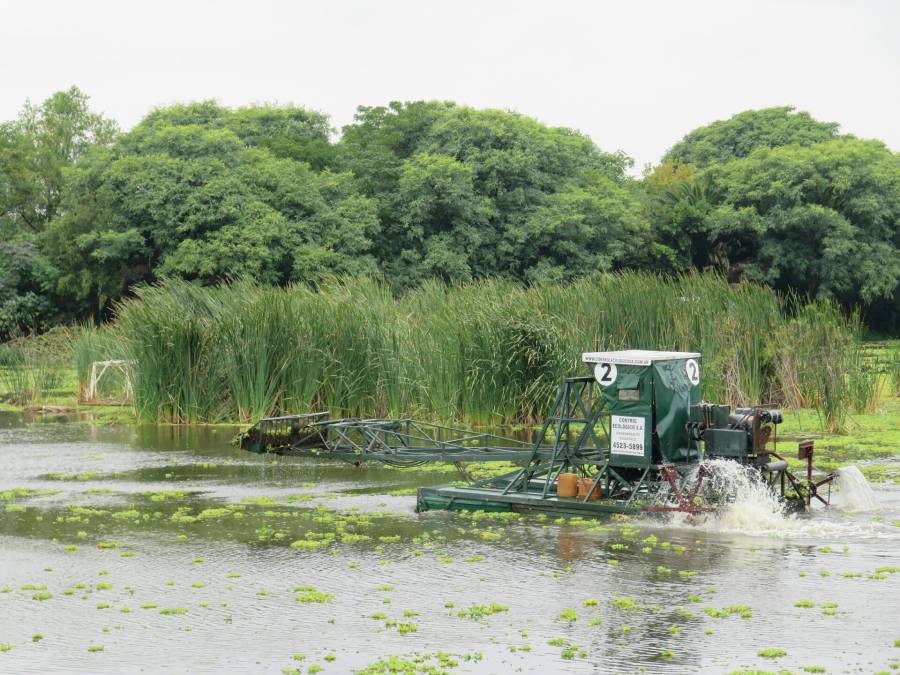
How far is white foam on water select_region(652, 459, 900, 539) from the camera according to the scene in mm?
13994

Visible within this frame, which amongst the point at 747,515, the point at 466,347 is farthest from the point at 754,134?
the point at 747,515

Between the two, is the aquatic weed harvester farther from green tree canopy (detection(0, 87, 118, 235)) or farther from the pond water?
green tree canopy (detection(0, 87, 118, 235))

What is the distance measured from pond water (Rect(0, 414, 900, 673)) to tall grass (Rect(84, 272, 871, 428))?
6657 millimetres

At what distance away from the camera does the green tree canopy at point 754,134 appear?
6203 cm

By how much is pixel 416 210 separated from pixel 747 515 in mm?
36257

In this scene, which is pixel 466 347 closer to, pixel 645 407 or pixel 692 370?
pixel 692 370

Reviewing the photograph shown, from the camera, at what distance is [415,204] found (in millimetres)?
49219

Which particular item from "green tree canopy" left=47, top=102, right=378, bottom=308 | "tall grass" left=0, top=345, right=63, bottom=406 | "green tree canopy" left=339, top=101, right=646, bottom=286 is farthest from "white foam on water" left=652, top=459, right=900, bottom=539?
"green tree canopy" left=339, top=101, right=646, bottom=286

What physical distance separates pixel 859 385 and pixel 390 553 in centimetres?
1430

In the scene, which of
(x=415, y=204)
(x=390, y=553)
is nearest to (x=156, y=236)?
(x=415, y=204)

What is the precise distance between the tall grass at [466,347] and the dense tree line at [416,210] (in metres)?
17.9

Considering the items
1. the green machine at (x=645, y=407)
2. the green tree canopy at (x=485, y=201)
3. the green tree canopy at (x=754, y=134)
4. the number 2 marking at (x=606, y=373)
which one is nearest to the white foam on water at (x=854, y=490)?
the green machine at (x=645, y=407)

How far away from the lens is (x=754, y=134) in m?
63.8

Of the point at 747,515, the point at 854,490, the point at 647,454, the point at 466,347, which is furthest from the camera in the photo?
the point at 466,347
